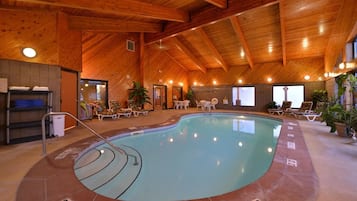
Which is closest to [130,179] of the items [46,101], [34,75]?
[46,101]

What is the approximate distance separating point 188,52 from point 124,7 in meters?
6.51

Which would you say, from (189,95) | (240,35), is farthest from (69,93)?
(189,95)

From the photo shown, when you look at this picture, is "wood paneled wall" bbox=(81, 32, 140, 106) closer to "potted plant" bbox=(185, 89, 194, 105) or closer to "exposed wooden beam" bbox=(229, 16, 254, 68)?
"potted plant" bbox=(185, 89, 194, 105)

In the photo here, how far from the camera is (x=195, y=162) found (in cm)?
357

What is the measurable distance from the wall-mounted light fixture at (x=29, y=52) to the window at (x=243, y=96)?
11460 mm

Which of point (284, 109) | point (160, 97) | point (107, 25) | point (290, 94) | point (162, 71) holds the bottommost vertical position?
point (284, 109)

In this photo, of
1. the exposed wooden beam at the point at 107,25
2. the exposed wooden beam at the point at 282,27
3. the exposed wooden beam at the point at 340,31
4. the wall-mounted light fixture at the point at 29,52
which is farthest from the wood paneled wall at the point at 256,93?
the wall-mounted light fixture at the point at 29,52

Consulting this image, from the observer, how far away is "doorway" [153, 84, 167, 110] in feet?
40.2

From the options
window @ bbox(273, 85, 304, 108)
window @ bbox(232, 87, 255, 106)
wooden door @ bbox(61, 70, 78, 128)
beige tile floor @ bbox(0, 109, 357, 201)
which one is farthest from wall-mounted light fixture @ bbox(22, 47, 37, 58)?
window @ bbox(273, 85, 304, 108)

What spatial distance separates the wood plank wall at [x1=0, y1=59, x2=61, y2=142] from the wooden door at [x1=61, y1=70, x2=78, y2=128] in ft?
1.44

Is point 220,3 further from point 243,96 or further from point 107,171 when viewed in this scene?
point 243,96

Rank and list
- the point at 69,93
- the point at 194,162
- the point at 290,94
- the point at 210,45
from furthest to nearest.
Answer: the point at 290,94 → the point at 210,45 → the point at 69,93 → the point at 194,162

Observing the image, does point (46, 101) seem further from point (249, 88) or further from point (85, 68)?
point (249, 88)

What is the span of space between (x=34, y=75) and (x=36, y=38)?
99cm
